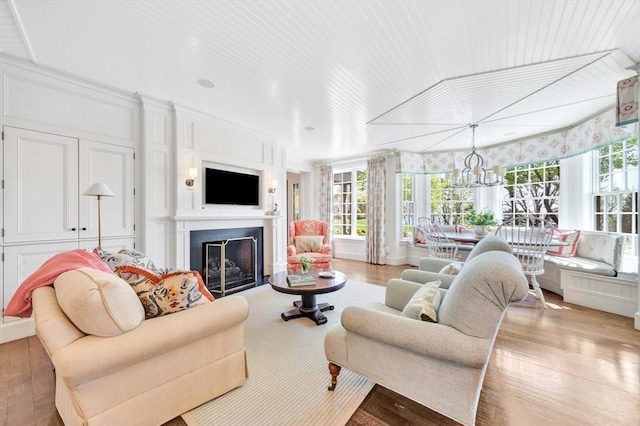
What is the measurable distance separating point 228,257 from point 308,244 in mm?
1438

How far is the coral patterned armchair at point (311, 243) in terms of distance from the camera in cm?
439

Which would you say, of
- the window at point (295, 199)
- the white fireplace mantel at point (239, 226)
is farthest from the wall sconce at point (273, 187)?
the window at point (295, 199)

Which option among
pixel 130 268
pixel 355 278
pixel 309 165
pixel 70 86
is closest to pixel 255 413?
pixel 130 268

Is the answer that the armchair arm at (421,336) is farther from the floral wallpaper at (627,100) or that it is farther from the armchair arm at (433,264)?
the floral wallpaper at (627,100)

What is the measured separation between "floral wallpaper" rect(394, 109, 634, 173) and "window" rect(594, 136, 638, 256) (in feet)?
0.74

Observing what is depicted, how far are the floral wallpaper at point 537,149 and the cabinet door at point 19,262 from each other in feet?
18.6

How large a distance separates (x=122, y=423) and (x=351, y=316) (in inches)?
49.9

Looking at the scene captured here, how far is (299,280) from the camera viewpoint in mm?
2695

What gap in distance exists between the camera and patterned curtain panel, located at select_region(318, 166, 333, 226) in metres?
6.75

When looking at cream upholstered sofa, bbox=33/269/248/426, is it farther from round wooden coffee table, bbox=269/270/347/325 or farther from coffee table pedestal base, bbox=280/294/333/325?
coffee table pedestal base, bbox=280/294/333/325

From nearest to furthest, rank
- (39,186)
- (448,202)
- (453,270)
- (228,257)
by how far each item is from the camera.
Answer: (453,270), (39,186), (228,257), (448,202)

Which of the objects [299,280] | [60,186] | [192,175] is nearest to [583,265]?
[299,280]

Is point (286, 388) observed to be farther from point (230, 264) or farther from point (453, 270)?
point (230, 264)

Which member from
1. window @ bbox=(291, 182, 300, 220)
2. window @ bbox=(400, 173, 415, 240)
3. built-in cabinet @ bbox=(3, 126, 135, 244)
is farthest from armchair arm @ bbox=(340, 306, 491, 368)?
window @ bbox=(291, 182, 300, 220)
